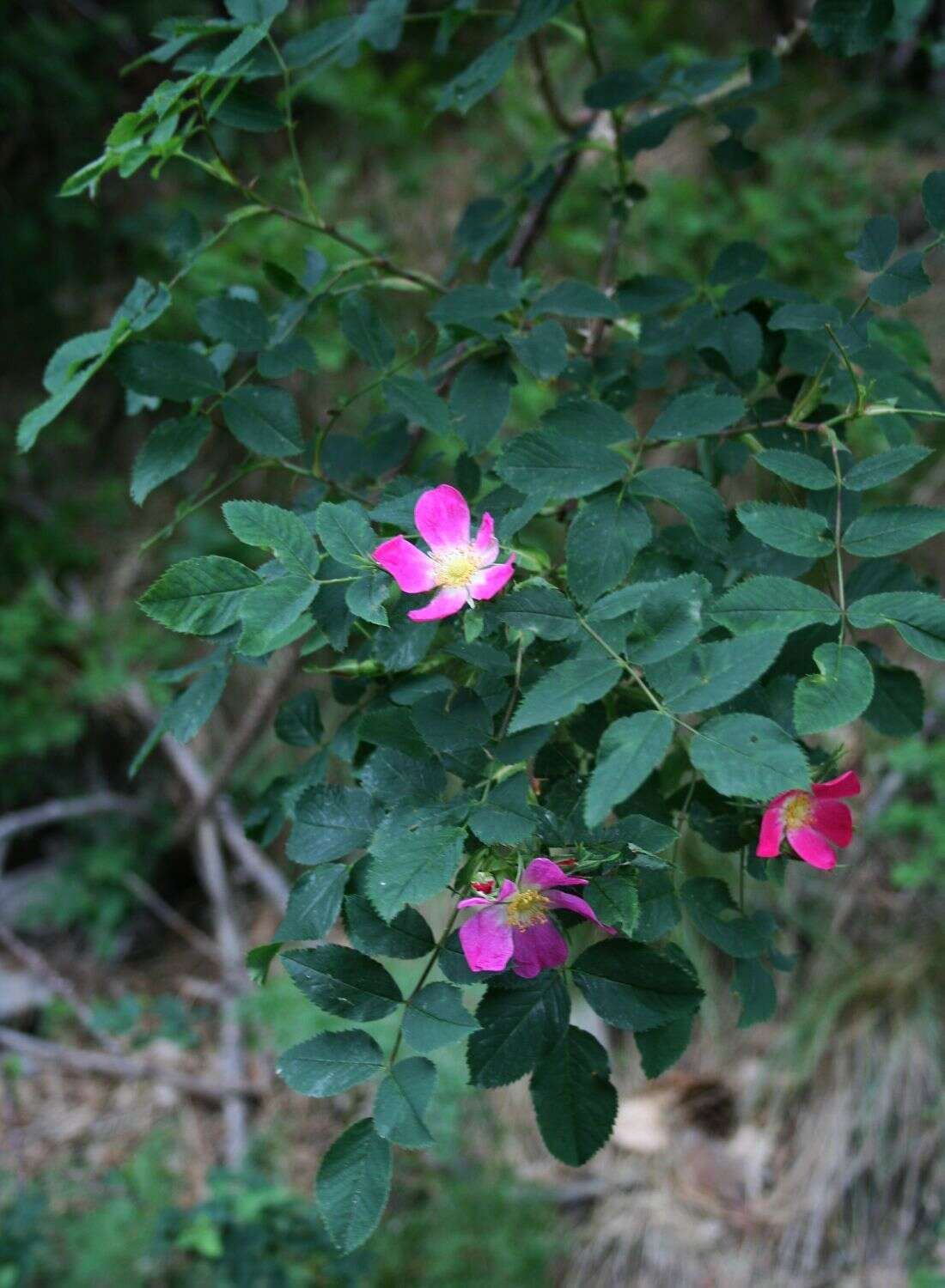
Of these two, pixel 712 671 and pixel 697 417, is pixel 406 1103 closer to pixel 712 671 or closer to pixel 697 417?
pixel 712 671

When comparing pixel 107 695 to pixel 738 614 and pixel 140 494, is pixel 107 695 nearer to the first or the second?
pixel 140 494

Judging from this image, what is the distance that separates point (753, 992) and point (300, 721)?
33 centimetres

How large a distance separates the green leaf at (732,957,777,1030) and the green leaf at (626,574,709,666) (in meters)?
0.22

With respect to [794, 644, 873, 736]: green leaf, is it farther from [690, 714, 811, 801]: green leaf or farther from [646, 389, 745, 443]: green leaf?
[646, 389, 745, 443]: green leaf

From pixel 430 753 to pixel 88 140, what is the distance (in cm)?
223

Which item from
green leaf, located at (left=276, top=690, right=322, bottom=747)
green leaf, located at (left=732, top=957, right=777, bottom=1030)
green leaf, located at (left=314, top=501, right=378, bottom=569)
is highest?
green leaf, located at (left=314, top=501, right=378, bottom=569)

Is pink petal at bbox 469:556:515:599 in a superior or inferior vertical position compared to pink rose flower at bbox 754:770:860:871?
superior

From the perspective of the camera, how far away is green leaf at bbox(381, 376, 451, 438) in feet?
2.14

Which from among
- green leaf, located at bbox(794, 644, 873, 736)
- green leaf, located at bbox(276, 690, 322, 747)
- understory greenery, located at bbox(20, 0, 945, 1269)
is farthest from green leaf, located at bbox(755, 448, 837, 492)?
green leaf, located at bbox(276, 690, 322, 747)

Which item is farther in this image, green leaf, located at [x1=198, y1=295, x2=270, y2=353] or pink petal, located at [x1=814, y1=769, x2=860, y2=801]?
green leaf, located at [x1=198, y1=295, x2=270, y2=353]

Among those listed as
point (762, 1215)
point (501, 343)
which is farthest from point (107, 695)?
point (501, 343)

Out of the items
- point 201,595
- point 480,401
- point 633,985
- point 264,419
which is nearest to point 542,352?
point 480,401

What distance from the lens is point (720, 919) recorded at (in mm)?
578

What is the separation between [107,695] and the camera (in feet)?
7.32
